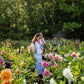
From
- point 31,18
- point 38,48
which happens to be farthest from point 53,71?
point 31,18

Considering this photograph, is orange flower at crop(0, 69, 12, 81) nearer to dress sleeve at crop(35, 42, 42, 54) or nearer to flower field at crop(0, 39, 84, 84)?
flower field at crop(0, 39, 84, 84)

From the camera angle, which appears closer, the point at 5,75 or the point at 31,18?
the point at 5,75

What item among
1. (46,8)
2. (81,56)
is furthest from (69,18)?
(81,56)

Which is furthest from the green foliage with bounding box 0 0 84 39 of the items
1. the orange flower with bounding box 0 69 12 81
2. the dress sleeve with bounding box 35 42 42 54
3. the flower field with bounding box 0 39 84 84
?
the orange flower with bounding box 0 69 12 81

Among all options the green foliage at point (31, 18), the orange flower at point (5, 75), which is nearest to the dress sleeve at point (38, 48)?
the orange flower at point (5, 75)

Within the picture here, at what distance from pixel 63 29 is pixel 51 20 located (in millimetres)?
1578

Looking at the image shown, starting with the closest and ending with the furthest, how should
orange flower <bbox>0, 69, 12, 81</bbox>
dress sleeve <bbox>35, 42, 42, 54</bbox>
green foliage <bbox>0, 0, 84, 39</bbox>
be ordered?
orange flower <bbox>0, 69, 12, 81</bbox> < dress sleeve <bbox>35, 42, 42, 54</bbox> < green foliage <bbox>0, 0, 84, 39</bbox>

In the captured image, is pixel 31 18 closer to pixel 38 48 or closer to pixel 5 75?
pixel 38 48

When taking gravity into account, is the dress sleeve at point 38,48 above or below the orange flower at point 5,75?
below

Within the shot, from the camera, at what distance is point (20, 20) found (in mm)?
15773

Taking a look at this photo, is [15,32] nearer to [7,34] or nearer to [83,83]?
[7,34]

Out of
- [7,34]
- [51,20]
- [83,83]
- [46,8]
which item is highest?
[83,83]

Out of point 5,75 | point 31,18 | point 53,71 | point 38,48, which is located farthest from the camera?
point 31,18

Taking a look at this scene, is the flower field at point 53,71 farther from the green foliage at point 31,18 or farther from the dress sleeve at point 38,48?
the green foliage at point 31,18
